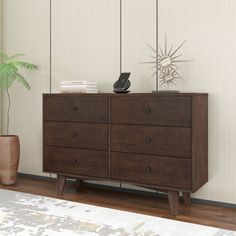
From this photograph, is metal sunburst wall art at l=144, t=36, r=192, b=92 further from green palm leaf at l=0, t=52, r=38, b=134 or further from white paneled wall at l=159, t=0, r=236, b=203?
green palm leaf at l=0, t=52, r=38, b=134

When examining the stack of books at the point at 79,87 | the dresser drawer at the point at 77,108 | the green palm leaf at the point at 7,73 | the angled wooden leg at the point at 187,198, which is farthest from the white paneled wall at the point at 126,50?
the dresser drawer at the point at 77,108

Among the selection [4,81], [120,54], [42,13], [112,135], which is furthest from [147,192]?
[42,13]

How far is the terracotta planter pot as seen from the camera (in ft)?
11.5

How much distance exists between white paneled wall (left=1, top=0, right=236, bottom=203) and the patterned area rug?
0.74m

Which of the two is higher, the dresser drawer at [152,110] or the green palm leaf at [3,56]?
the green palm leaf at [3,56]

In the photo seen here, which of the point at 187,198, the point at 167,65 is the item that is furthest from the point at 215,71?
the point at 187,198

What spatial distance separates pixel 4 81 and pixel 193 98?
1.97 meters

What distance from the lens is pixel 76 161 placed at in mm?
3068

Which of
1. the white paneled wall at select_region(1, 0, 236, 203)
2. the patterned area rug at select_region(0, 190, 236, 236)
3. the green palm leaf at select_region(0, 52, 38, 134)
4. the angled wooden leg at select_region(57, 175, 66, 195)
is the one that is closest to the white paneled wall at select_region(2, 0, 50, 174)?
the white paneled wall at select_region(1, 0, 236, 203)

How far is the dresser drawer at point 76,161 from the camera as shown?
9.67ft

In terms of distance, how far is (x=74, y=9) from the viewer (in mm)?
3566

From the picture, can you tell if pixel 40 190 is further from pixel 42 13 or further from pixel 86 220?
pixel 42 13

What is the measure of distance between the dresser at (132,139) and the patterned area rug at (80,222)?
0.32 meters

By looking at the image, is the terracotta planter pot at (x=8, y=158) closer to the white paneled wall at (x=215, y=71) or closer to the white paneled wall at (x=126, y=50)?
the white paneled wall at (x=126, y=50)
